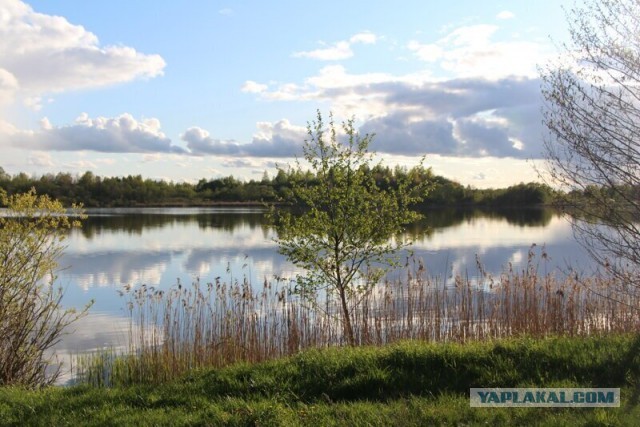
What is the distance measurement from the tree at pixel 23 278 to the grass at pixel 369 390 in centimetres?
188

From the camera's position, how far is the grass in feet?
17.3

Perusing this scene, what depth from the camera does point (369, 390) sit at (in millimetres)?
6289

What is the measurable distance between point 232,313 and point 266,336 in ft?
2.51

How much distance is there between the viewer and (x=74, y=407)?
21.2 feet

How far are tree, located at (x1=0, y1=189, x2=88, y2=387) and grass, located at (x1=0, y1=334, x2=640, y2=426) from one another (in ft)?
6.17

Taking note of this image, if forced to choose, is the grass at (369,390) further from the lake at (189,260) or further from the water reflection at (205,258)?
the water reflection at (205,258)

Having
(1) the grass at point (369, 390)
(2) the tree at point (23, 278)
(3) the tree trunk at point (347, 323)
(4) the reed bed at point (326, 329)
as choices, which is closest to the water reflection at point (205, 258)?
(4) the reed bed at point (326, 329)

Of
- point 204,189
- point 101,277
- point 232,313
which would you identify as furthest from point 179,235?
point 204,189

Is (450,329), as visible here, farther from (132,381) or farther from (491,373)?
(132,381)

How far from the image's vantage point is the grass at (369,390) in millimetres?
5270

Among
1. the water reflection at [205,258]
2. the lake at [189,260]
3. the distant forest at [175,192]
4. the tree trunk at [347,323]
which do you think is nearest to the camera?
the tree trunk at [347,323]

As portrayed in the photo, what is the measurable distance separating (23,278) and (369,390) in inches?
231

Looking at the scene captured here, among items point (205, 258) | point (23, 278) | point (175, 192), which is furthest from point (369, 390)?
point (175, 192)

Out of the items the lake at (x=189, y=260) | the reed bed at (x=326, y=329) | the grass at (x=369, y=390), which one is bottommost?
the lake at (x=189, y=260)
